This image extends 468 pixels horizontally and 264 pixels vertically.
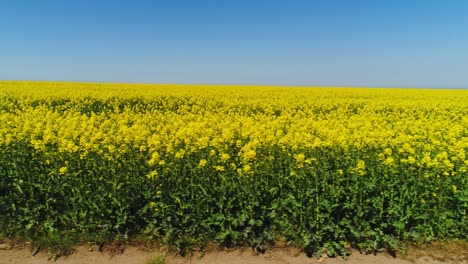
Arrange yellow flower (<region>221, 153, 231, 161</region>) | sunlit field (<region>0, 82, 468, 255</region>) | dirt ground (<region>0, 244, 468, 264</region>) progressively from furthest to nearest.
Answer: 1. yellow flower (<region>221, 153, 231, 161</region>)
2. sunlit field (<region>0, 82, 468, 255</region>)
3. dirt ground (<region>0, 244, 468, 264</region>)

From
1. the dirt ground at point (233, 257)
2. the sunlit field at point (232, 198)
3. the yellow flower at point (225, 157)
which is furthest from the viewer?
the yellow flower at point (225, 157)

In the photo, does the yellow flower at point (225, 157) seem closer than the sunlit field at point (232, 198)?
No

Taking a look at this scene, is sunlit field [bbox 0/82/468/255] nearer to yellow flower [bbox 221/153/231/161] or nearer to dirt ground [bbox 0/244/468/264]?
yellow flower [bbox 221/153/231/161]

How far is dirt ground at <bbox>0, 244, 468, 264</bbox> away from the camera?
4531 millimetres

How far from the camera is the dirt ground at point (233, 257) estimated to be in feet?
14.9

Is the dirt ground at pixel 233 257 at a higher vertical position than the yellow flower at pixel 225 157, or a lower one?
lower

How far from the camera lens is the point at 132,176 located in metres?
5.09

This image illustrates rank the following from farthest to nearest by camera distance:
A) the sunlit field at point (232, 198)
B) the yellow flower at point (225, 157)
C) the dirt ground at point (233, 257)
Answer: the yellow flower at point (225, 157) < the sunlit field at point (232, 198) < the dirt ground at point (233, 257)

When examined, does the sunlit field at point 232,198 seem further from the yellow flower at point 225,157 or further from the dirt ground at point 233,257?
the dirt ground at point 233,257

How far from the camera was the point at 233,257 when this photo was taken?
4.64m

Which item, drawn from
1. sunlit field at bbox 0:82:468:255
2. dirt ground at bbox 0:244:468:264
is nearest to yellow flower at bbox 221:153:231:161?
sunlit field at bbox 0:82:468:255

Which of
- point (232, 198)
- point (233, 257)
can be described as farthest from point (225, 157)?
point (233, 257)

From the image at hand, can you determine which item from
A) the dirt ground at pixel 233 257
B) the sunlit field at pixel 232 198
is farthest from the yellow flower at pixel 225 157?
the dirt ground at pixel 233 257

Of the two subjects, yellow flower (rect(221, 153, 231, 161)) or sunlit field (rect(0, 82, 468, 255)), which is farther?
yellow flower (rect(221, 153, 231, 161))
